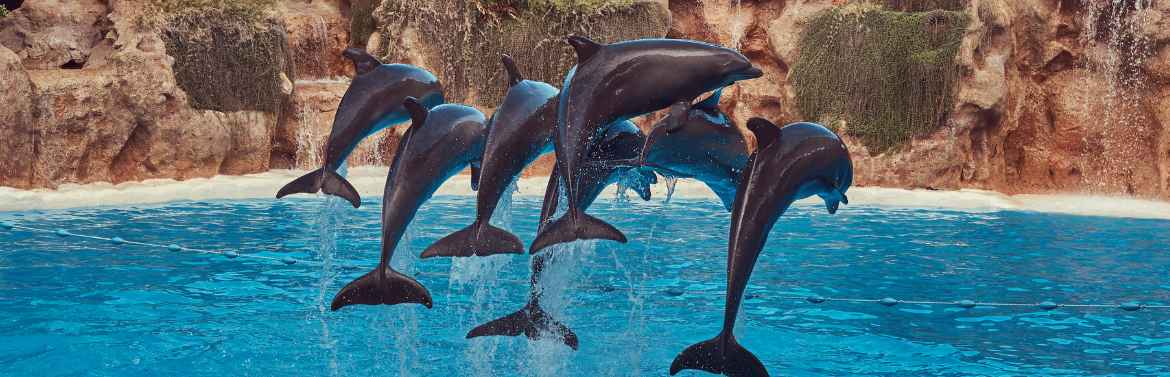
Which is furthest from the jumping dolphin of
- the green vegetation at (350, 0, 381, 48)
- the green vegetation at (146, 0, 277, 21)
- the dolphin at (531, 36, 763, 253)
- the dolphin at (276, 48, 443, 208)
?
the green vegetation at (350, 0, 381, 48)

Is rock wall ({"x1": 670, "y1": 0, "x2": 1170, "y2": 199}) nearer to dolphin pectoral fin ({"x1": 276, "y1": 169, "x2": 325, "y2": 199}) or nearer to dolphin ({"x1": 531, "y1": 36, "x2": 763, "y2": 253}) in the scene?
dolphin pectoral fin ({"x1": 276, "y1": 169, "x2": 325, "y2": 199})

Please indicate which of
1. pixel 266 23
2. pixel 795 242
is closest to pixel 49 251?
pixel 795 242

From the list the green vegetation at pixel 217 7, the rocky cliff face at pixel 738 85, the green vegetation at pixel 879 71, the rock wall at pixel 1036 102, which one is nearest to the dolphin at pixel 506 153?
the rocky cliff face at pixel 738 85

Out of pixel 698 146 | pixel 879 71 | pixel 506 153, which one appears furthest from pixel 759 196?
pixel 879 71

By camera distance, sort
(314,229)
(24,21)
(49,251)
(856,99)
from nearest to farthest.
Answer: (49,251) → (314,229) → (24,21) → (856,99)

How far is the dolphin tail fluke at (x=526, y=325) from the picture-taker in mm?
3850

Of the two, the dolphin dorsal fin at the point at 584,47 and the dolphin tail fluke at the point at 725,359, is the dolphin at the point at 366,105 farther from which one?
the dolphin tail fluke at the point at 725,359

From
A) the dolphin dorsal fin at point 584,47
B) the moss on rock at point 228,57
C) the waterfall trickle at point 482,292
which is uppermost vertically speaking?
the moss on rock at point 228,57

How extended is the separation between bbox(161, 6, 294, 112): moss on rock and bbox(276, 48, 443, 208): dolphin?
1131 centimetres

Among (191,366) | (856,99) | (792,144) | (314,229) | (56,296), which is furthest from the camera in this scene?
(856,99)

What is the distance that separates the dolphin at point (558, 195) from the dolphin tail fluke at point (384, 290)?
0.93ft

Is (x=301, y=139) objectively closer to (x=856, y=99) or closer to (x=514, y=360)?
(x=856, y=99)

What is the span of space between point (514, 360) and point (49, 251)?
478 cm

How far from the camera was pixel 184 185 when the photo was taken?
40.7 feet
